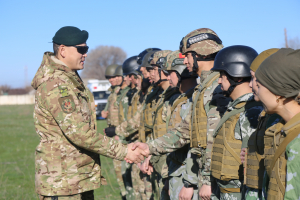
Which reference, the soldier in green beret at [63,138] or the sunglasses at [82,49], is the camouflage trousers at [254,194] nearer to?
the soldier in green beret at [63,138]

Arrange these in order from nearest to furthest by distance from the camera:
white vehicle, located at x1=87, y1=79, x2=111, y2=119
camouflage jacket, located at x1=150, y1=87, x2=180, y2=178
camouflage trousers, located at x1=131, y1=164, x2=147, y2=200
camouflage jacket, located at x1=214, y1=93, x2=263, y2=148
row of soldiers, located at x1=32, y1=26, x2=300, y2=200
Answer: row of soldiers, located at x1=32, y1=26, x2=300, y2=200, camouflage jacket, located at x1=214, y1=93, x2=263, y2=148, camouflage jacket, located at x1=150, y1=87, x2=180, y2=178, camouflage trousers, located at x1=131, y1=164, x2=147, y2=200, white vehicle, located at x1=87, y1=79, x2=111, y2=119

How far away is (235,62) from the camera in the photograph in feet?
11.6

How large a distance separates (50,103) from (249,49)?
7.40ft

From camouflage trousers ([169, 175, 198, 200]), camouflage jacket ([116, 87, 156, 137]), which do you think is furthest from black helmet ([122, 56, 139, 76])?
camouflage trousers ([169, 175, 198, 200])

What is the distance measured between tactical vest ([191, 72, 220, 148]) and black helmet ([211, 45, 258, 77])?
33cm

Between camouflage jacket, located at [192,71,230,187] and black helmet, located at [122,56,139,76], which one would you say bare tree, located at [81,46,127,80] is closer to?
black helmet, located at [122,56,139,76]

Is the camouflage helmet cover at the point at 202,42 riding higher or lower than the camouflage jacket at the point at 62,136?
higher

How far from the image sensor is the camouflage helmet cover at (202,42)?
14.1 feet

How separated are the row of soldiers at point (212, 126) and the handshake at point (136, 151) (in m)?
0.02

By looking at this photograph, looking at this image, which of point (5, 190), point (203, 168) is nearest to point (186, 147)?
point (203, 168)

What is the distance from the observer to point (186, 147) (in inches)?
180

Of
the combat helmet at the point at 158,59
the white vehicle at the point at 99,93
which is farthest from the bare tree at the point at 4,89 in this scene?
the combat helmet at the point at 158,59

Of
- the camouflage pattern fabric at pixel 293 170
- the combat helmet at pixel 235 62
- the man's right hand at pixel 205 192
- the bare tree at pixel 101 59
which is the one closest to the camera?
the camouflage pattern fabric at pixel 293 170

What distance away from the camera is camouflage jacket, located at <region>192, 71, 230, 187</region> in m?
3.60
